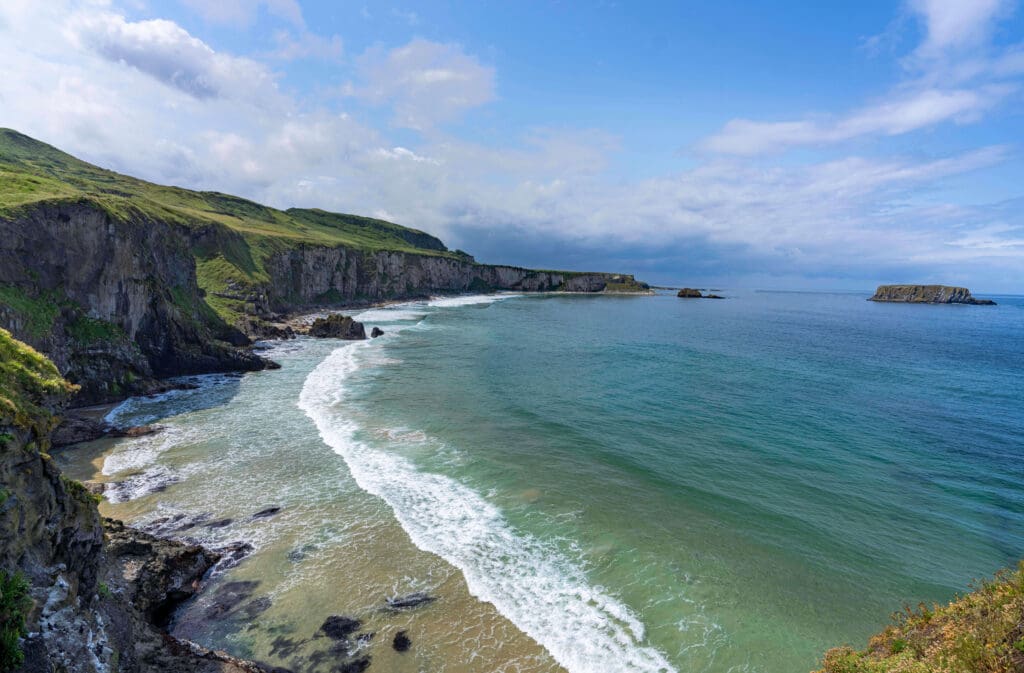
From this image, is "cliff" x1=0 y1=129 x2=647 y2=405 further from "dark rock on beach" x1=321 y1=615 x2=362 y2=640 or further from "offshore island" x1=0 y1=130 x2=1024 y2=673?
"dark rock on beach" x1=321 y1=615 x2=362 y2=640

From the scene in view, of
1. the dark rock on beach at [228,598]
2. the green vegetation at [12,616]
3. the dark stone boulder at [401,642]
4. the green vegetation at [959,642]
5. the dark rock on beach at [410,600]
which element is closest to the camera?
the green vegetation at [12,616]

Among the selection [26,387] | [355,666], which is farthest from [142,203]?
[355,666]

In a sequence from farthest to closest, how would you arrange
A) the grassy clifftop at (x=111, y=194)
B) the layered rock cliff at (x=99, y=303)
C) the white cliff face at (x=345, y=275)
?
the white cliff face at (x=345, y=275)
the grassy clifftop at (x=111, y=194)
the layered rock cliff at (x=99, y=303)

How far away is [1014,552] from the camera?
1908 centimetres

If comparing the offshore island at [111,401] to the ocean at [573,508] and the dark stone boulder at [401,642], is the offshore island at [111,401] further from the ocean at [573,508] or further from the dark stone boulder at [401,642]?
the ocean at [573,508]

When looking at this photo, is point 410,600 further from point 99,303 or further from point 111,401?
point 99,303

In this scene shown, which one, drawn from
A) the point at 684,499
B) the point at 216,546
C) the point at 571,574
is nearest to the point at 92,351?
the point at 216,546

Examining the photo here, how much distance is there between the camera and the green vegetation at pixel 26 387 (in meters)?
11.0

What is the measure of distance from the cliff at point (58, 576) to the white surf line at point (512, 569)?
7823 millimetres

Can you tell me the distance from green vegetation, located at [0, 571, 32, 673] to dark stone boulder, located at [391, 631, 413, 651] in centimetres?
841

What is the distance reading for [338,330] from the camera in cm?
7125

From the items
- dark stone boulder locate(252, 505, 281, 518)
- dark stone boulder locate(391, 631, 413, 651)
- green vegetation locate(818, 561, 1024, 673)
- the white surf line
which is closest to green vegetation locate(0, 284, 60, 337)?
the white surf line

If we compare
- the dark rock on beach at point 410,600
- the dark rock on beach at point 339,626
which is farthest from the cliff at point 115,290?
the dark rock on beach at point 410,600

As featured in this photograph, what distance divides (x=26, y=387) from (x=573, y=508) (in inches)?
796
